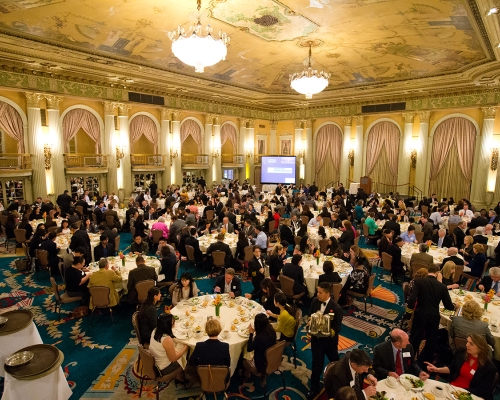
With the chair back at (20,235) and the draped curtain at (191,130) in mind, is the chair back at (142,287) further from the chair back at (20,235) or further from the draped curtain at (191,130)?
the draped curtain at (191,130)

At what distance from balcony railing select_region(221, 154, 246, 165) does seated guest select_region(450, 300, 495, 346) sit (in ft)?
63.7

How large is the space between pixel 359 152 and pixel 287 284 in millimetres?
16633

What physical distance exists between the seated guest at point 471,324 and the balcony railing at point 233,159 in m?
19.4

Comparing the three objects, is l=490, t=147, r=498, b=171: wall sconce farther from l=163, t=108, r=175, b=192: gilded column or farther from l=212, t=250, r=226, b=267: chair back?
l=163, t=108, r=175, b=192: gilded column

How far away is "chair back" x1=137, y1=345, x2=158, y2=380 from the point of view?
420 centimetres

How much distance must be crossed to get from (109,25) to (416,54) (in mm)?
10875

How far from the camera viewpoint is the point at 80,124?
16.0m

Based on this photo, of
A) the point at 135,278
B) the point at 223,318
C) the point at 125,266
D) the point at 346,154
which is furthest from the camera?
the point at 346,154

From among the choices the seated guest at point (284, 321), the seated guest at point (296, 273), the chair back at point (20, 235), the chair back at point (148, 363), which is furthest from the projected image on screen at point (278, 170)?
the chair back at point (148, 363)

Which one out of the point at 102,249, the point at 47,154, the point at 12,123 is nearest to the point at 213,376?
the point at 102,249

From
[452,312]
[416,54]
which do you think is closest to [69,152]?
[416,54]

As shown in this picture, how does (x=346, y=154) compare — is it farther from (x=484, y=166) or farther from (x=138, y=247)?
(x=138, y=247)

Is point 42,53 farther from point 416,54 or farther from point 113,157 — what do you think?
point 416,54

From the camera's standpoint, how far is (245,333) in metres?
4.88
